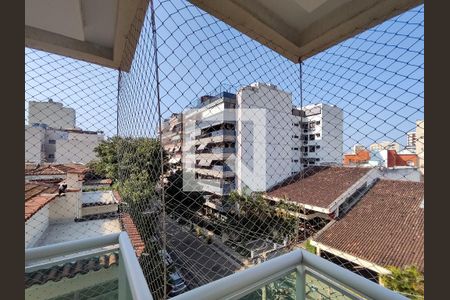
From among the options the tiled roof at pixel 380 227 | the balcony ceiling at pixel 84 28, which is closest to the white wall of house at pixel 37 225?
the balcony ceiling at pixel 84 28

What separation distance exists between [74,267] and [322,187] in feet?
17.1

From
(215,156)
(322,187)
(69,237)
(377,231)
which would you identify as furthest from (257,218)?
(215,156)

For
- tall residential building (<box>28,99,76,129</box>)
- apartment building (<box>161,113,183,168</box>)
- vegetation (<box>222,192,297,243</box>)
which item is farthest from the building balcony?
tall residential building (<box>28,99,76,129</box>)

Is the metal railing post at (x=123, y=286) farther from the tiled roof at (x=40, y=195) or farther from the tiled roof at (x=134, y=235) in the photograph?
the tiled roof at (x=40, y=195)

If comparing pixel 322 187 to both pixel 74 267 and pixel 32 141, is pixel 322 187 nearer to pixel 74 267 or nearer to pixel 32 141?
pixel 74 267

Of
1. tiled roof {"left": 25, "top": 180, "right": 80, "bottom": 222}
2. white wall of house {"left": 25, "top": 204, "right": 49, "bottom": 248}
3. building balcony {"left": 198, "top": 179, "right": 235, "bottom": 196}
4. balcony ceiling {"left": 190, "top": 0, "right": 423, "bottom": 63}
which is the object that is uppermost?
balcony ceiling {"left": 190, "top": 0, "right": 423, "bottom": 63}

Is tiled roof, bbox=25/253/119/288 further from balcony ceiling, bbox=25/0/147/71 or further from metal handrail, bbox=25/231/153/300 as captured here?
balcony ceiling, bbox=25/0/147/71

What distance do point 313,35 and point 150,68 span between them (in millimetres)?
642

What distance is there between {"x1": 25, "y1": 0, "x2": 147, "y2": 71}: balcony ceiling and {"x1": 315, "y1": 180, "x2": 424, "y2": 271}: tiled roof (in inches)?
136

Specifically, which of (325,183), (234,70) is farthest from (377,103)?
(325,183)

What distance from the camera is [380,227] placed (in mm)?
3758

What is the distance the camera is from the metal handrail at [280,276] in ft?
1.34

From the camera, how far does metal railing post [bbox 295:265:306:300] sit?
0.57 m

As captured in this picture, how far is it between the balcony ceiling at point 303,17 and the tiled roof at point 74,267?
0.88 metres
